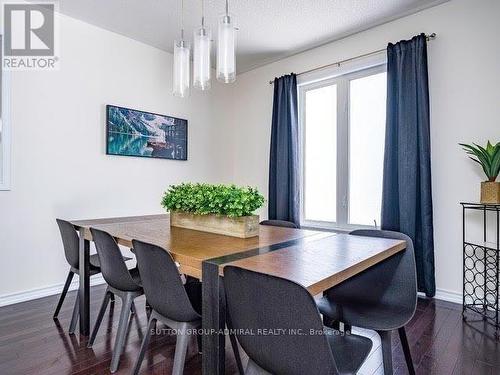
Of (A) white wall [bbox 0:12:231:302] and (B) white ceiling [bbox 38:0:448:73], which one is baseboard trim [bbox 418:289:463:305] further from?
(A) white wall [bbox 0:12:231:302]

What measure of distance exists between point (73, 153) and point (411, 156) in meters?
3.28

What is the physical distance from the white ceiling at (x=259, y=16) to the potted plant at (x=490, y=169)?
144 centimetres

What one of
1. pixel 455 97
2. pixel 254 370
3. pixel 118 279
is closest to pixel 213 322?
pixel 254 370

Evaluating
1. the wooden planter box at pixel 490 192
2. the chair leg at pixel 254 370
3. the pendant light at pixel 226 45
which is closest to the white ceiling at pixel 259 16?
the pendant light at pixel 226 45

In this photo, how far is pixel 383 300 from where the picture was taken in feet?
5.28

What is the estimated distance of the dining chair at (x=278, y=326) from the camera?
2.90ft

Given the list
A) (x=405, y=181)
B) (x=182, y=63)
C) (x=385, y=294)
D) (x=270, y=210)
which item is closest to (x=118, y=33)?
(x=182, y=63)

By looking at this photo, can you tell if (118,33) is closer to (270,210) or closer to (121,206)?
(121,206)

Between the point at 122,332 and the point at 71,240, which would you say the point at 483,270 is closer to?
the point at 122,332

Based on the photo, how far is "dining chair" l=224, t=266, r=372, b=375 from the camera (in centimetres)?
88

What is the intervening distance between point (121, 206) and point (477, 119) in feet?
11.8

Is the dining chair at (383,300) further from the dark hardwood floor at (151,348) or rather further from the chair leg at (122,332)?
the chair leg at (122,332)

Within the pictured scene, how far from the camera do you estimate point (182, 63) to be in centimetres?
214

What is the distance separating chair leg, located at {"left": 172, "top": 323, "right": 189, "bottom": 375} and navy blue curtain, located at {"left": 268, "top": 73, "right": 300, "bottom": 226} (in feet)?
8.16
